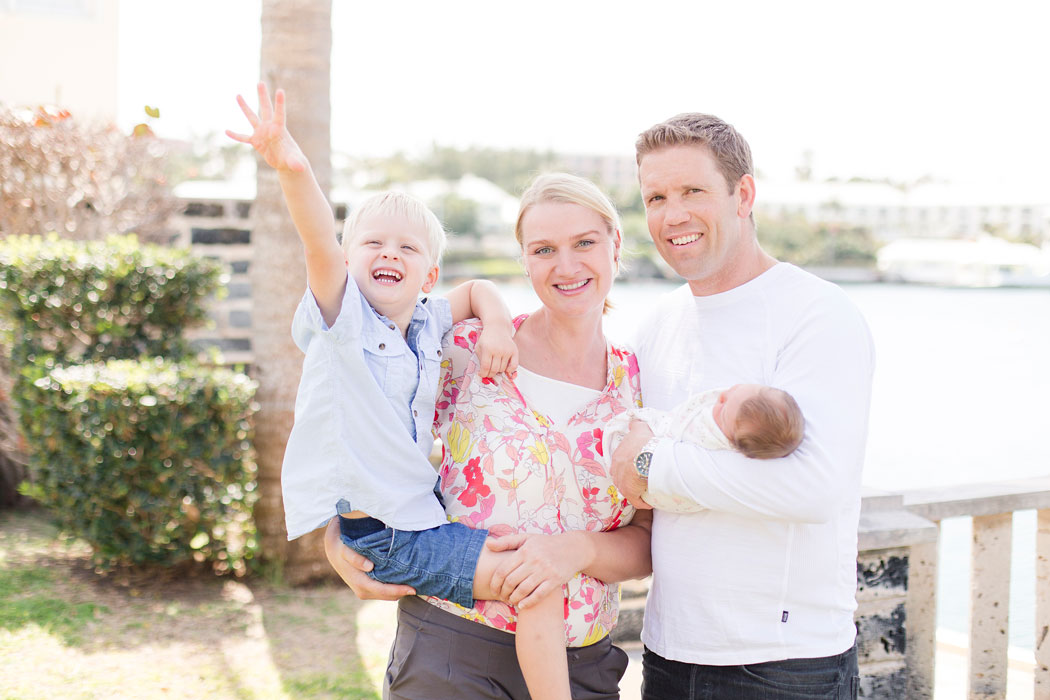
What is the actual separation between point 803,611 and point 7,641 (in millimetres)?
3594

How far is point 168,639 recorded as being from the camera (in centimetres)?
416

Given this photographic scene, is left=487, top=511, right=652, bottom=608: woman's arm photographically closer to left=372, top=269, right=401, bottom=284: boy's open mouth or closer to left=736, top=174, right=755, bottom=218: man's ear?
left=372, top=269, right=401, bottom=284: boy's open mouth

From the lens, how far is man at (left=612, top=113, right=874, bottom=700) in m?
1.94

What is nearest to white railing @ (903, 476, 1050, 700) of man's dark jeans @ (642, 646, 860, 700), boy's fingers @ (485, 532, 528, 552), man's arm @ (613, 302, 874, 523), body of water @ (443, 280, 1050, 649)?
body of water @ (443, 280, 1050, 649)

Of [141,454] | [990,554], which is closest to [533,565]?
[990,554]

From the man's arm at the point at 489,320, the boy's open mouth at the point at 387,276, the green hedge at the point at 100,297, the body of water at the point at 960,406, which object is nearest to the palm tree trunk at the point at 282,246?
the green hedge at the point at 100,297

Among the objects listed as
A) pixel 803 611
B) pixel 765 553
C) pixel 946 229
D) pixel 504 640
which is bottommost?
pixel 504 640

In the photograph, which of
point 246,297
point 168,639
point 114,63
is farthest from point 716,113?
point 114,63

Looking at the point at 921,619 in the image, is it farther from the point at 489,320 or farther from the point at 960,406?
the point at 960,406

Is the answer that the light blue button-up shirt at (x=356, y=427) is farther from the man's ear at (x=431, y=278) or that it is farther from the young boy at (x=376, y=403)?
the man's ear at (x=431, y=278)

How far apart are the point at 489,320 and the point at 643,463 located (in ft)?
1.94

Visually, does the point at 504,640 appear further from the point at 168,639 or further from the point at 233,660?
the point at 168,639

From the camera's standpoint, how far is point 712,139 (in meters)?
2.16

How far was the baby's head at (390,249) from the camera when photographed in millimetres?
2262
